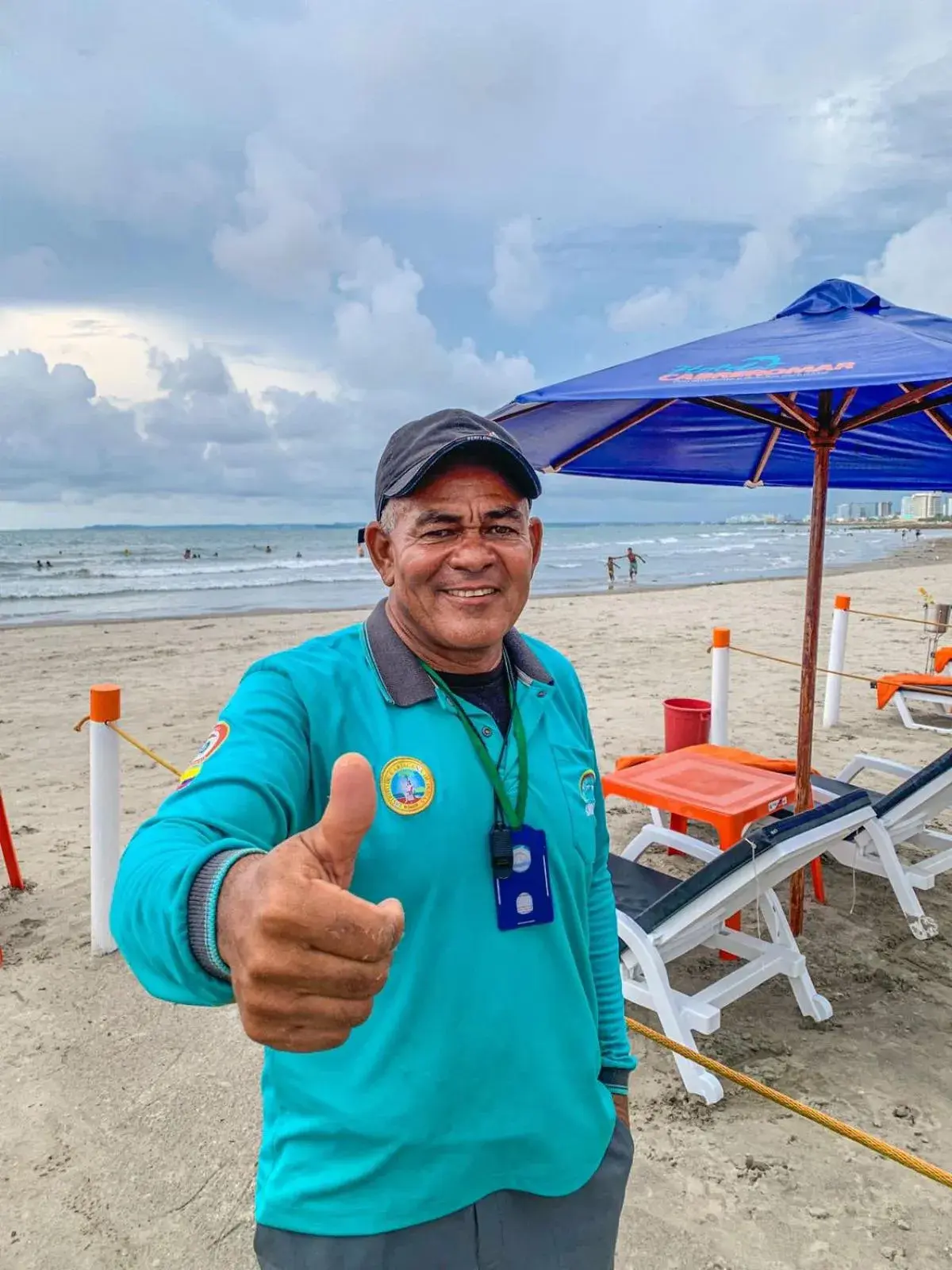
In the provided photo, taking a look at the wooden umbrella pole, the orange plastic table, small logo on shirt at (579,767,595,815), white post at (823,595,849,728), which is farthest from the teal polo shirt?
white post at (823,595,849,728)

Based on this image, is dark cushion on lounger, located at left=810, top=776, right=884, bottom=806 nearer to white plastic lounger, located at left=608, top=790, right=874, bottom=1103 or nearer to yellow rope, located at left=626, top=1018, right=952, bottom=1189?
white plastic lounger, located at left=608, top=790, right=874, bottom=1103

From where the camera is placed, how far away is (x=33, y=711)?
9.07 m

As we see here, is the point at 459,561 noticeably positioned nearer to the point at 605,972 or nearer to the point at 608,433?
the point at 605,972

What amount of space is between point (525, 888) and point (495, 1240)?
597 millimetres

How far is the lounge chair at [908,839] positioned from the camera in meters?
4.09

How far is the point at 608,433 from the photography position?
4.80 metres

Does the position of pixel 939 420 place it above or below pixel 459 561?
above

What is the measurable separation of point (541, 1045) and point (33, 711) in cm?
934

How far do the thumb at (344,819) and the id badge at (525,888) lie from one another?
564 mm

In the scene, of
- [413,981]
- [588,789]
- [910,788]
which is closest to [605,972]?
[588,789]

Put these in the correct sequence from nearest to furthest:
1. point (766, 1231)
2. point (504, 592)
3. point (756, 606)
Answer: point (504, 592) < point (766, 1231) < point (756, 606)

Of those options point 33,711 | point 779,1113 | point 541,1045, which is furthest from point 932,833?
point 33,711

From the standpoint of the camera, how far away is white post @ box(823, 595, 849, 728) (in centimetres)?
775

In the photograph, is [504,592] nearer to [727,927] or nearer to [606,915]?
[606,915]
